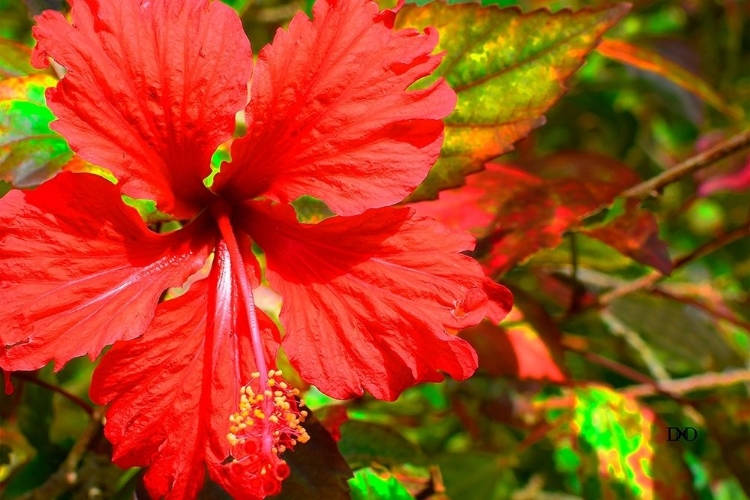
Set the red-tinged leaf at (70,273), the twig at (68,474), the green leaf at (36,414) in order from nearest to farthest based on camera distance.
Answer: the red-tinged leaf at (70,273) < the twig at (68,474) < the green leaf at (36,414)

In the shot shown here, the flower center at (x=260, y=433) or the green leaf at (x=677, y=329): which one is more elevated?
the flower center at (x=260, y=433)

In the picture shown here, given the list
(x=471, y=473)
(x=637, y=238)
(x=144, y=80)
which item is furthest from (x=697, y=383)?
(x=144, y=80)

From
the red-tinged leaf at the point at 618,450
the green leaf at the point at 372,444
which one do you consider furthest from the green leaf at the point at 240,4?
the red-tinged leaf at the point at 618,450

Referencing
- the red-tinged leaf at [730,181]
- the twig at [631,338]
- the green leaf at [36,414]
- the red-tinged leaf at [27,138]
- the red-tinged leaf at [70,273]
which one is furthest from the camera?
the red-tinged leaf at [730,181]

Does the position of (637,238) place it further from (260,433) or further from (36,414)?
(36,414)

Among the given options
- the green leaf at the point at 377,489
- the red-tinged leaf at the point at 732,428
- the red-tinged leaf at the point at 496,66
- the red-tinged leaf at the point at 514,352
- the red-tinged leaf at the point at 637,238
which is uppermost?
the red-tinged leaf at the point at 496,66

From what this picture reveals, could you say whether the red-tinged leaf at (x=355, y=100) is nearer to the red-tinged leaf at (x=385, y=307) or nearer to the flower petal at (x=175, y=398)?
the red-tinged leaf at (x=385, y=307)
